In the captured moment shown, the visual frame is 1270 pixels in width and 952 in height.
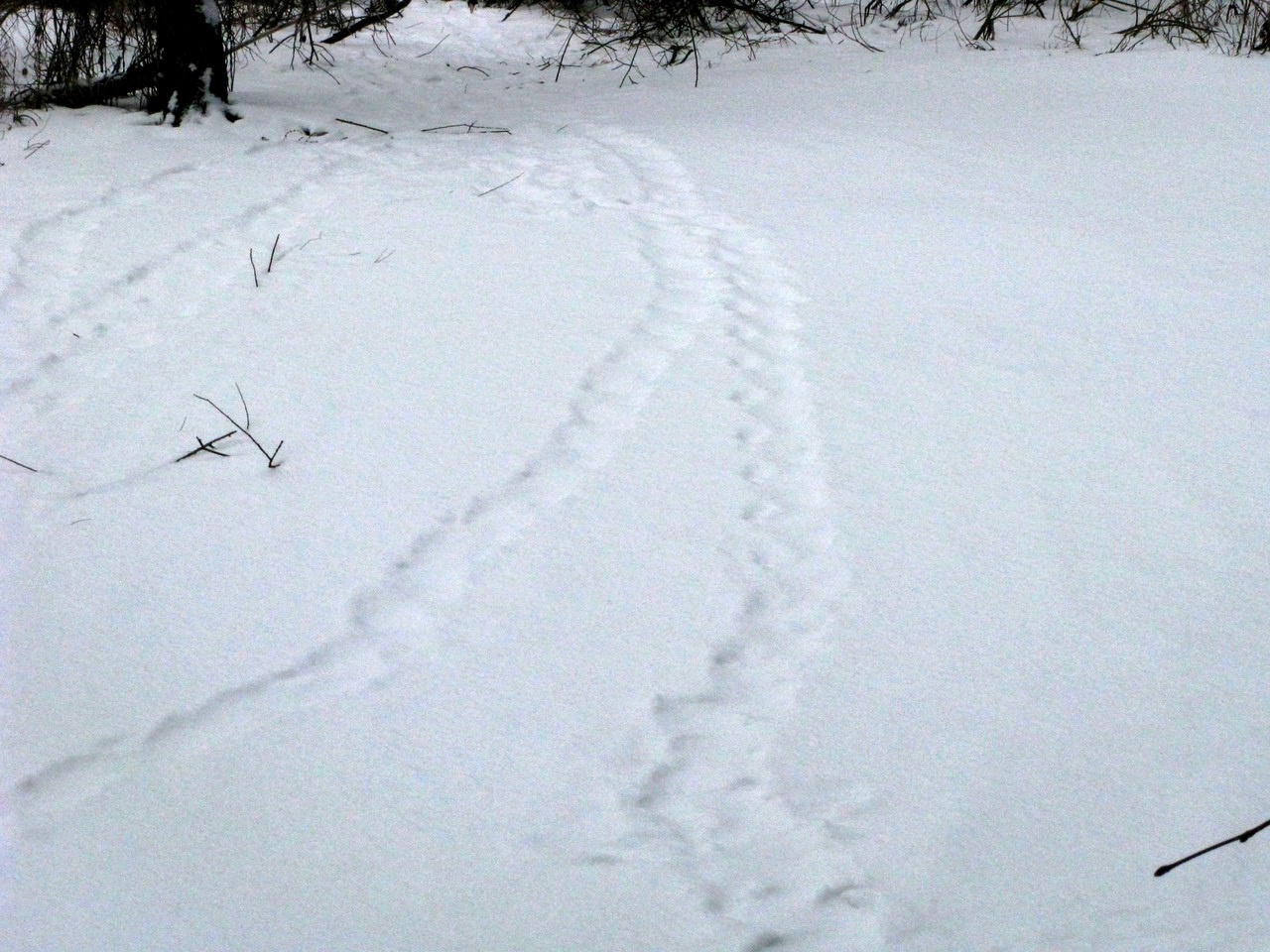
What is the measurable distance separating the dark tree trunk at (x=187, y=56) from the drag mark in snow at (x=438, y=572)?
2043mm

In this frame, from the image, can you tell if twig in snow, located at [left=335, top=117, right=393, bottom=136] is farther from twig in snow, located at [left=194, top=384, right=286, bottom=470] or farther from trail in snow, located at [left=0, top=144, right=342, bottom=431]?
twig in snow, located at [left=194, top=384, right=286, bottom=470]

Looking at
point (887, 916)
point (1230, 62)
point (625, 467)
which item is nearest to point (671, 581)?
point (625, 467)

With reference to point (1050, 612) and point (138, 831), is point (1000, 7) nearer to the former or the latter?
point (1050, 612)

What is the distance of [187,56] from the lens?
12.3ft

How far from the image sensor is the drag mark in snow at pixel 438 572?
1.21 meters

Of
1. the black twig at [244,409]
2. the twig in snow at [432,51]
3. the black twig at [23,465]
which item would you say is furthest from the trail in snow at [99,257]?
the twig in snow at [432,51]

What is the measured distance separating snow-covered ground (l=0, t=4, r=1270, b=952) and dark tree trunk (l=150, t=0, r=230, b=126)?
87 cm

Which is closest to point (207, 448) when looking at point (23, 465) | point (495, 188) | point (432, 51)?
point (23, 465)

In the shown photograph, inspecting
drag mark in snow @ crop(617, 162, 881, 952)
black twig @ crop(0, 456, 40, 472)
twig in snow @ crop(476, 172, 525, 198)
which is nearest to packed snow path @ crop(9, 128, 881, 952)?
drag mark in snow @ crop(617, 162, 881, 952)

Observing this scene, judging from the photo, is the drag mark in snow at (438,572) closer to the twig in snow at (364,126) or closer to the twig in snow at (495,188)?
the twig in snow at (495,188)

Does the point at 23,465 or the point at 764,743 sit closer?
the point at 764,743

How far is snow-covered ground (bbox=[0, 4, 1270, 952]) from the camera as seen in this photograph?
3.58 ft

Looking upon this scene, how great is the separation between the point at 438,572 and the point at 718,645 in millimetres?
429

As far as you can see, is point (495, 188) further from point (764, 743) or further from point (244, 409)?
point (764, 743)
